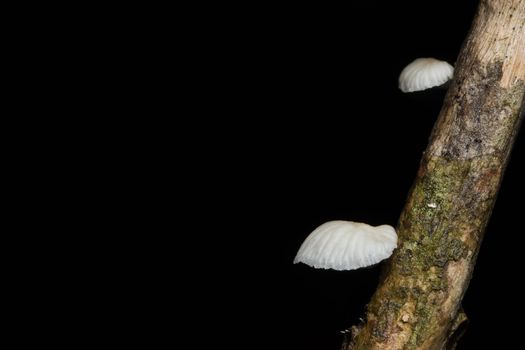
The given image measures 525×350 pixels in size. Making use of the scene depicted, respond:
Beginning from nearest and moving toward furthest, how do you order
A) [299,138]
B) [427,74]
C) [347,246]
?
1. [347,246]
2. [427,74]
3. [299,138]

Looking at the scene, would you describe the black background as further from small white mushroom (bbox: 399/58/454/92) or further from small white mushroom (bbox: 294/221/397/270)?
small white mushroom (bbox: 294/221/397/270)

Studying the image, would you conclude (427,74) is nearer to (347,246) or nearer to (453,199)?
(453,199)

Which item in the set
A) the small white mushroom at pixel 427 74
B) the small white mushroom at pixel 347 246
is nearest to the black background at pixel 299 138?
the small white mushroom at pixel 427 74

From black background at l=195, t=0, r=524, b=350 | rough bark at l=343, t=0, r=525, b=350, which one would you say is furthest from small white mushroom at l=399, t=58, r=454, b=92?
black background at l=195, t=0, r=524, b=350

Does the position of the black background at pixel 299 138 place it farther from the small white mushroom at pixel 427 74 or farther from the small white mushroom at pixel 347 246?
the small white mushroom at pixel 347 246

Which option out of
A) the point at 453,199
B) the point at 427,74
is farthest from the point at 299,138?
the point at 453,199
